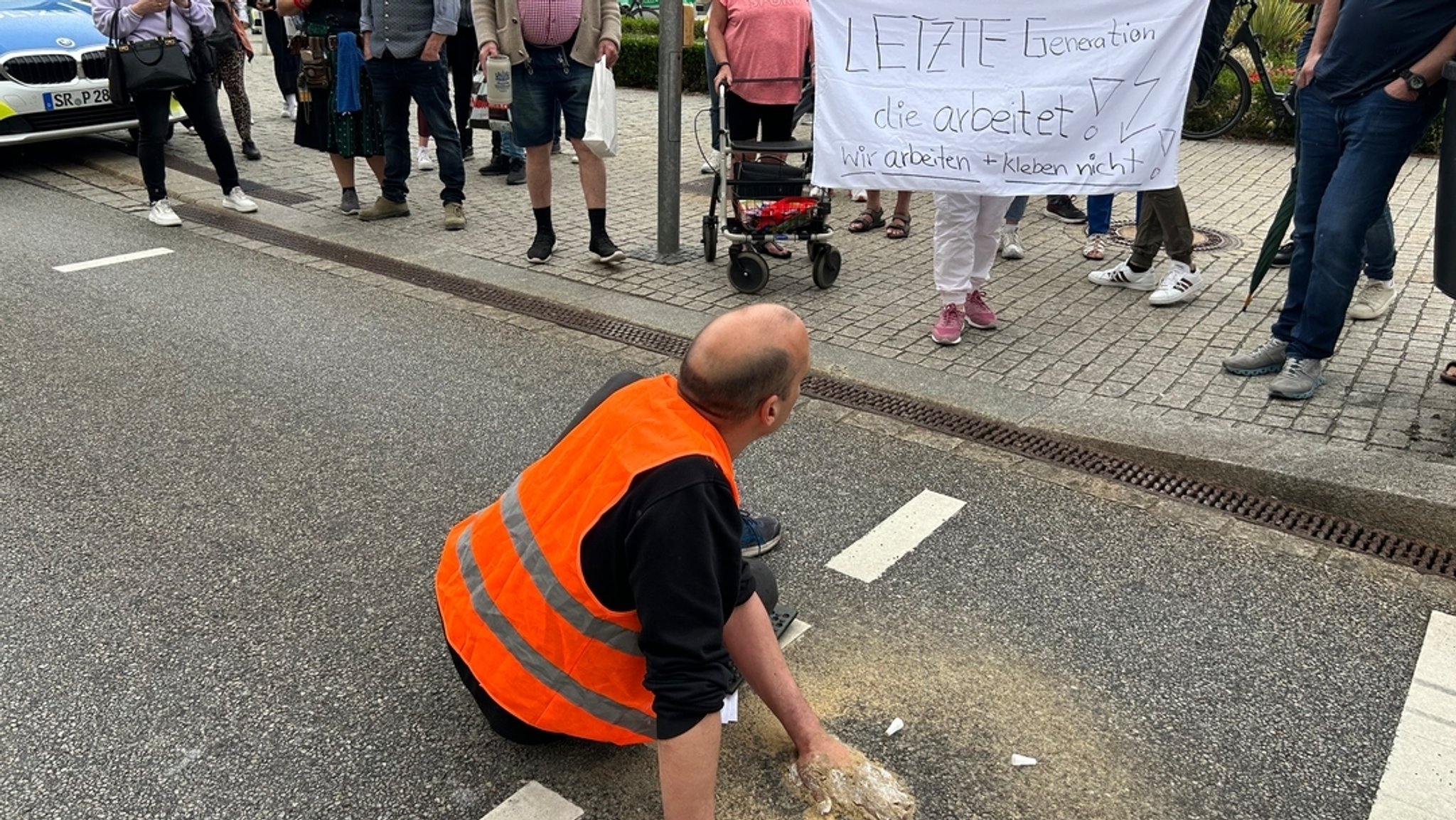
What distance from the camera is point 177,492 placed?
3697mm

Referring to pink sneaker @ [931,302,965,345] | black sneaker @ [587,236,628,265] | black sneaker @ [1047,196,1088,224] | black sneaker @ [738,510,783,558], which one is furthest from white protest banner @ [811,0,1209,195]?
black sneaker @ [1047,196,1088,224]

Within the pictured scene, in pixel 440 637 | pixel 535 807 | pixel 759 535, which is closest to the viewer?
pixel 535 807

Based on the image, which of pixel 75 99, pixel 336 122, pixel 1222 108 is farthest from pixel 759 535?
pixel 1222 108

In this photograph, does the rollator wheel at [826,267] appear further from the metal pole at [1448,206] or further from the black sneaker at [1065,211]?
the metal pole at [1448,206]

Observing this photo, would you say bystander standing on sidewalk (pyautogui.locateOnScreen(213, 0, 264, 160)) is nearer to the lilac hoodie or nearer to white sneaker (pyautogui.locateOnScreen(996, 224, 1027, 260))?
the lilac hoodie

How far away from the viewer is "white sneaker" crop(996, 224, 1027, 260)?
260 inches

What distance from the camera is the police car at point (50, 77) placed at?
7996 millimetres

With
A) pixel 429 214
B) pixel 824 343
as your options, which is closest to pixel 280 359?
pixel 824 343

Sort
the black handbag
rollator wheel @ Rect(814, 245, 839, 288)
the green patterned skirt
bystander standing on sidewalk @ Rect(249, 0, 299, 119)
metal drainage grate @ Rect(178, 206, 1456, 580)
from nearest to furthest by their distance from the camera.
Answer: metal drainage grate @ Rect(178, 206, 1456, 580) → rollator wheel @ Rect(814, 245, 839, 288) → the black handbag → the green patterned skirt → bystander standing on sidewalk @ Rect(249, 0, 299, 119)

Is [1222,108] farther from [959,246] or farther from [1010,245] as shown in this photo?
[959,246]

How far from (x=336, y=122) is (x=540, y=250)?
1.93 metres

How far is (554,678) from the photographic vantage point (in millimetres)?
2180

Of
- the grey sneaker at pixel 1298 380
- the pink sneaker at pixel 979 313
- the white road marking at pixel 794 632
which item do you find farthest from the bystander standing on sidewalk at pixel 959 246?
the white road marking at pixel 794 632

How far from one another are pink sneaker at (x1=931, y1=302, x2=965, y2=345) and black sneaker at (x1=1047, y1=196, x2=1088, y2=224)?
2.84 m
